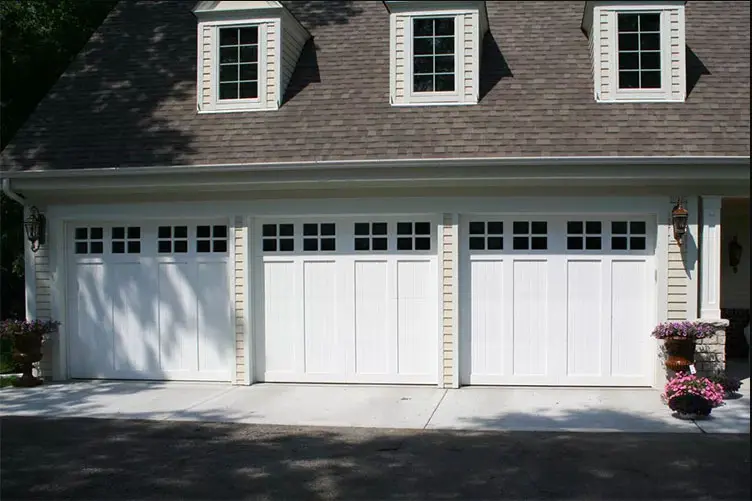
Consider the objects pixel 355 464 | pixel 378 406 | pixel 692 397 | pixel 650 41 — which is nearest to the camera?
pixel 355 464

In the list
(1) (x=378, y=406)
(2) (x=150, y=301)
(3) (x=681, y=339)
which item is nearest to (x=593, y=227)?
(3) (x=681, y=339)

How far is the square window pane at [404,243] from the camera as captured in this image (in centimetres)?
991

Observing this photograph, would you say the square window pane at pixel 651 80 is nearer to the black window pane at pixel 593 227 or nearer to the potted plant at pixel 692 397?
the black window pane at pixel 593 227

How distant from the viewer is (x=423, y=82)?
34.3 ft

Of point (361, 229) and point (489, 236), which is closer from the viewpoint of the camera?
point (489, 236)

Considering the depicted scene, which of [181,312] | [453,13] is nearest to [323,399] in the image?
[181,312]

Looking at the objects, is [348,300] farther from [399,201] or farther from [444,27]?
[444,27]

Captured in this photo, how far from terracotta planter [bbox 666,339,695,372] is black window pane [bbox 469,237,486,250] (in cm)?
240

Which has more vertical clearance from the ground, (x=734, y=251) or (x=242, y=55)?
(x=242, y=55)

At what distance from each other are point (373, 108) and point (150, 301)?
3.84 meters

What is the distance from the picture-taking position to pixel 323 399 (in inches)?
359

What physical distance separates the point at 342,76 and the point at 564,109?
3.04 m

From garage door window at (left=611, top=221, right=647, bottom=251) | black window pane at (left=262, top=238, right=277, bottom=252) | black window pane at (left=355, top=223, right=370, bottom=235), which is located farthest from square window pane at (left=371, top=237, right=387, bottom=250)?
garage door window at (left=611, top=221, right=647, bottom=251)

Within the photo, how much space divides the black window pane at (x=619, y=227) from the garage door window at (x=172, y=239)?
539cm
